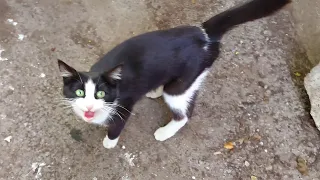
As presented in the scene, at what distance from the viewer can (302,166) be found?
2.39m

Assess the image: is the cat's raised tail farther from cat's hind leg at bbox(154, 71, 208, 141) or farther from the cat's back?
cat's hind leg at bbox(154, 71, 208, 141)

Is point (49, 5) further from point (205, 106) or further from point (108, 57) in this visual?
point (205, 106)

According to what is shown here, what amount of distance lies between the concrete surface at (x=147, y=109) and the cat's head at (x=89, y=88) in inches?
20.1

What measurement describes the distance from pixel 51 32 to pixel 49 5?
0.70 feet

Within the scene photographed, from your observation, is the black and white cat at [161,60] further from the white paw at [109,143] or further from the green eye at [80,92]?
the white paw at [109,143]

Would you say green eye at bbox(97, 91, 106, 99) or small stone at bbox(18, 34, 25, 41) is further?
small stone at bbox(18, 34, 25, 41)

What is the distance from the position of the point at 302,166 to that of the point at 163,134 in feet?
2.46

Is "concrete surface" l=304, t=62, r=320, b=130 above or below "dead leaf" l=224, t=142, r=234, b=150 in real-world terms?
above

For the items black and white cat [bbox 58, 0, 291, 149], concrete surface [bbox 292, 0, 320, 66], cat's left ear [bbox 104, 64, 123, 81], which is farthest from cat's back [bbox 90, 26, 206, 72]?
concrete surface [bbox 292, 0, 320, 66]

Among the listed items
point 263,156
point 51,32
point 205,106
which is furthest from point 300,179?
point 51,32

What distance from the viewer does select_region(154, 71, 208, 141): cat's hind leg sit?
2.15m

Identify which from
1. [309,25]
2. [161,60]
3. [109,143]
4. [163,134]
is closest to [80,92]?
[161,60]

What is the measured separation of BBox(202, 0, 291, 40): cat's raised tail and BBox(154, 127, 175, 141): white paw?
22.7 inches

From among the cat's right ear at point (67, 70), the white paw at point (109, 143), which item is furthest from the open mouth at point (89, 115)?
the white paw at point (109, 143)
